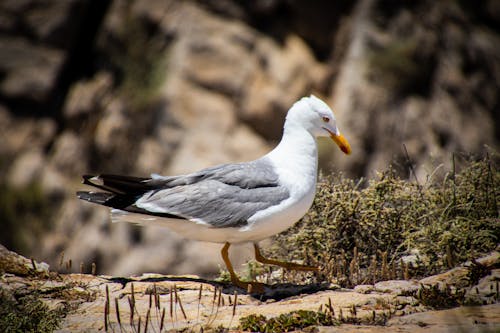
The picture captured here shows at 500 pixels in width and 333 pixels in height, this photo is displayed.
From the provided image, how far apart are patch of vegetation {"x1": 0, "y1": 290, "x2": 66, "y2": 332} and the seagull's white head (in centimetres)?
279

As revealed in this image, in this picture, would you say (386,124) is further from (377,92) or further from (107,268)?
(107,268)

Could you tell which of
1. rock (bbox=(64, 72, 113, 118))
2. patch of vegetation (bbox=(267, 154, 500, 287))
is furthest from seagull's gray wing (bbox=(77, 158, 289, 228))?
rock (bbox=(64, 72, 113, 118))

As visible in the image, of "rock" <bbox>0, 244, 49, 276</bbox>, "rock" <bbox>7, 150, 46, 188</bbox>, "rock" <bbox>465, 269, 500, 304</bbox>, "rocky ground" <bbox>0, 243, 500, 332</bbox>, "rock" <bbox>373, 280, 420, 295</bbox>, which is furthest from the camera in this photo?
"rock" <bbox>7, 150, 46, 188</bbox>

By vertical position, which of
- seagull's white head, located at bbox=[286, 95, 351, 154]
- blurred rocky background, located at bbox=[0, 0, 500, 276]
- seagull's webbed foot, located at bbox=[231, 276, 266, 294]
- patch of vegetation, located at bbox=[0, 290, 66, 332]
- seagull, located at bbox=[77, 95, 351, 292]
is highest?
blurred rocky background, located at bbox=[0, 0, 500, 276]

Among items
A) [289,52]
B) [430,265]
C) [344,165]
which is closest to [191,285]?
[430,265]

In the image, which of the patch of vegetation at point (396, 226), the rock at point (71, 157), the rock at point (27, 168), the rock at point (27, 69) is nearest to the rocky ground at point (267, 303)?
the patch of vegetation at point (396, 226)

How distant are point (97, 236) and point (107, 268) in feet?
3.14

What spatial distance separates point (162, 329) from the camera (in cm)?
488

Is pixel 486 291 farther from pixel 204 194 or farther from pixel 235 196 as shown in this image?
pixel 204 194

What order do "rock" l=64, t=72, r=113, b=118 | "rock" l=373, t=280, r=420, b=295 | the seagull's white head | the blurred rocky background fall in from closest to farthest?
1. "rock" l=373, t=280, r=420, b=295
2. the seagull's white head
3. the blurred rocky background
4. "rock" l=64, t=72, r=113, b=118

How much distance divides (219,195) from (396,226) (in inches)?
73.5

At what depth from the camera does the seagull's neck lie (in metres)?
5.99

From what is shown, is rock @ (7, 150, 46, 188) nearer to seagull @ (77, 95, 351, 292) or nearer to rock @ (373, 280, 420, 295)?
seagull @ (77, 95, 351, 292)

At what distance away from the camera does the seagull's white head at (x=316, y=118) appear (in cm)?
627
